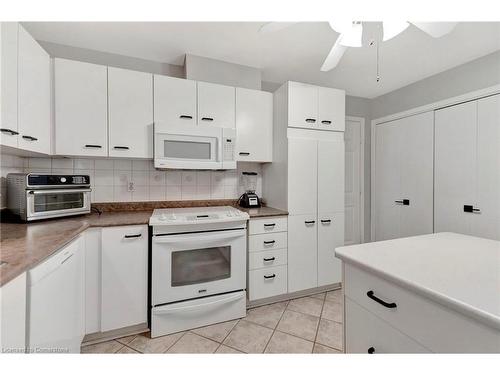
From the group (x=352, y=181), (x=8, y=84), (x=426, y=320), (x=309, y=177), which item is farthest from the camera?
(x=352, y=181)

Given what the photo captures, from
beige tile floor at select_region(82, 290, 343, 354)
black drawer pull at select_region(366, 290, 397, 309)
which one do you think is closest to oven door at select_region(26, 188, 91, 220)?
beige tile floor at select_region(82, 290, 343, 354)

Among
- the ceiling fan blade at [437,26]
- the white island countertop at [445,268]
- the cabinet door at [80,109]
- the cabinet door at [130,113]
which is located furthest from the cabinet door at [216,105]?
the white island countertop at [445,268]

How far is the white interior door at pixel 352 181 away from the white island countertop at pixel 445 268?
2.07m

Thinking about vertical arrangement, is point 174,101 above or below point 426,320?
above

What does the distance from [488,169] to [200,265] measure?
2811mm

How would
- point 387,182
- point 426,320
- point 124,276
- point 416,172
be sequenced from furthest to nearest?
point 387,182 → point 416,172 → point 124,276 → point 426,320

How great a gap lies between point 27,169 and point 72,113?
27.0 inches

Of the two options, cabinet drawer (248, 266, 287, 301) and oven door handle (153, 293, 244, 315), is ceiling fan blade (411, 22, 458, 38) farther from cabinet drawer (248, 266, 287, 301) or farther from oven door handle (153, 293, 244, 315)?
oven door handle (153, 293, 244, 315)

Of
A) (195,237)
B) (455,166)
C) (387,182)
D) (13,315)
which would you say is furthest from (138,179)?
(455,166)

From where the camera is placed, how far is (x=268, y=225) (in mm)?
2119

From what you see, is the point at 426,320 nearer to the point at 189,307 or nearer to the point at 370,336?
the point at 370,336

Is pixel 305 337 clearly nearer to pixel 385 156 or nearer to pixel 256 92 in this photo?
pixel 256 92

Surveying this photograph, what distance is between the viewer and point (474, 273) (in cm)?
75

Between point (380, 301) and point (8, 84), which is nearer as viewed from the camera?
point (380, 301)
